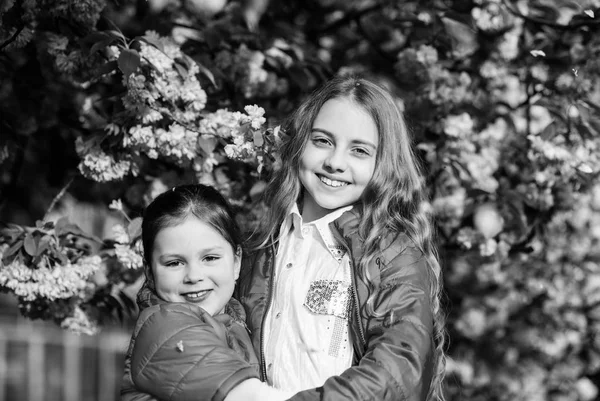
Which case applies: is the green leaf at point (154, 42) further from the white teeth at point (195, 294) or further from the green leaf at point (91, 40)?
the white teeth at point (195, 294)

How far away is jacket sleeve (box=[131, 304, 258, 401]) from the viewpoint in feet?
7.93

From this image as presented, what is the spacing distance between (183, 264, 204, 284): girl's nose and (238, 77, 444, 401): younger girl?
0.27 meters

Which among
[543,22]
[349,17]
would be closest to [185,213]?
[543,22]

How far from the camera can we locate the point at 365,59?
5.18 meters

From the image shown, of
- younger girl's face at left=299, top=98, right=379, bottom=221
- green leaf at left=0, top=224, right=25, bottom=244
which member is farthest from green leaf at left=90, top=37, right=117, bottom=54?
younger girl's face at left=299, top=98, right=379, bottom=221

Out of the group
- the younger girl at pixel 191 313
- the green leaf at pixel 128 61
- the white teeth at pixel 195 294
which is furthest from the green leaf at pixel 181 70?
the white teeth at pixel 195 294

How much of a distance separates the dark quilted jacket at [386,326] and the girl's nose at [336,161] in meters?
0.15

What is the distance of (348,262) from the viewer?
280 centimetres

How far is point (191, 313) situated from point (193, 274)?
0.14m

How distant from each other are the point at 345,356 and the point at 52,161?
7.46 feet

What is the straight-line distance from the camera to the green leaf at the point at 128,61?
3.27 m

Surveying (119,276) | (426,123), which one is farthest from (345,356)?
(426,123)

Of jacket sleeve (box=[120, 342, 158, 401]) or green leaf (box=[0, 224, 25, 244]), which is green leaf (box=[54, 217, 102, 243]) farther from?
jacket sleeve (box=[120, 342, 158, 401])

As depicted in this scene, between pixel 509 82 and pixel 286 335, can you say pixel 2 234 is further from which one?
pixel 509 82
